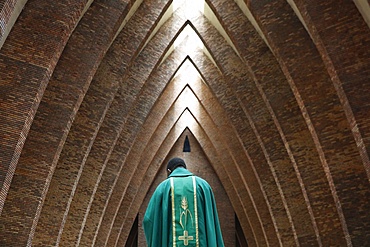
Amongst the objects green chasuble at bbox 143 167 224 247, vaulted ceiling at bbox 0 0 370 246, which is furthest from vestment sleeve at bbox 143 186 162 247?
vaulted ceiling at bbox 0 0 370 246

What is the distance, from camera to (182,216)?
5.70 metres

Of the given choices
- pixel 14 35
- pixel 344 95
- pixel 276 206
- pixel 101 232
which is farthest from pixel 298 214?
pixel 14 35

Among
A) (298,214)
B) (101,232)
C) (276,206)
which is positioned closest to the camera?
(298,214)

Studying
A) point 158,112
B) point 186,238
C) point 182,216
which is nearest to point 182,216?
point 182,216

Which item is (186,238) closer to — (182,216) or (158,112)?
(182,216)

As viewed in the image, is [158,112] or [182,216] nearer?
[182,216]

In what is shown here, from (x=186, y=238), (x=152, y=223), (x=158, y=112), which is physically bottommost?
(x=186, y=238)

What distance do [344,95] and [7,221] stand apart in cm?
752

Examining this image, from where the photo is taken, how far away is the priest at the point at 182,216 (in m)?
5.64

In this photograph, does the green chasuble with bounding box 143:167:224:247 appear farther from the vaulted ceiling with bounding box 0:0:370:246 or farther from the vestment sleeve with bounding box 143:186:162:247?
the vaulted ceiling with bounding box 0:0:370:246

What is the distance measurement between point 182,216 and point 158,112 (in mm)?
16493

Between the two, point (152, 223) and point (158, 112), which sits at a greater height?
point (158, 112)

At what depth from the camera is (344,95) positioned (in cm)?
1098

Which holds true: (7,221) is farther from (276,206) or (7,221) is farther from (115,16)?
(276,206)
